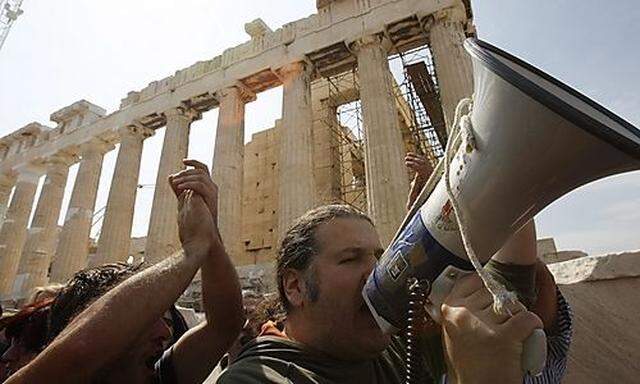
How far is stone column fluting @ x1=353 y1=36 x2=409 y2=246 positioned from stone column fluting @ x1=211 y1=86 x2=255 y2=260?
5.08m

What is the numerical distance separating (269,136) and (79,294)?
17.8 metres

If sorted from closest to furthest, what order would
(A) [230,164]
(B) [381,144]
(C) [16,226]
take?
(B) [381,144] → (A) [230,164] → (C) [16,226]

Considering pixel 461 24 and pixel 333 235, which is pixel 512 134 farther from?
pixel 461 24

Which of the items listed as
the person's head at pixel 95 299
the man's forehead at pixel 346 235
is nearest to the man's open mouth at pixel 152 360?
the person's head at pixel 95 299

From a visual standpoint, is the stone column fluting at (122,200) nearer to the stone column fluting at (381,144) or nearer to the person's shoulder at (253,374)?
the stone column fluting at (381,144)

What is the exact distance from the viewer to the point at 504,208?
2.69 ft

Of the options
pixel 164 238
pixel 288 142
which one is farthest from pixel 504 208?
pixel 164 238

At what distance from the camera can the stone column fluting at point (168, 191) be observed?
14.2 m

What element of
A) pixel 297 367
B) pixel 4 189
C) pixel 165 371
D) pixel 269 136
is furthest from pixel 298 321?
pixel 4 189

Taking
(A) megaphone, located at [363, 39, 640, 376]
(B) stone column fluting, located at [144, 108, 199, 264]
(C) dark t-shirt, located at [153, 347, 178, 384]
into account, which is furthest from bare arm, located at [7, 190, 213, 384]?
(B) stone column fluting, located at [144, 108, 199, 264]

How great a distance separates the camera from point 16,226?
20.4 metres

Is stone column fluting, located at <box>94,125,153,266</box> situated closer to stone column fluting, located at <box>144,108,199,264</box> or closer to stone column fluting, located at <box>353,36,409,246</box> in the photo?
stone column fluting, located at <box>144,108,199,264</box>

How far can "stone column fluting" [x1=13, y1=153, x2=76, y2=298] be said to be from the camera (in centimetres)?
1816

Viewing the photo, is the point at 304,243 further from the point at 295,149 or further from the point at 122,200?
the point at 122,200
